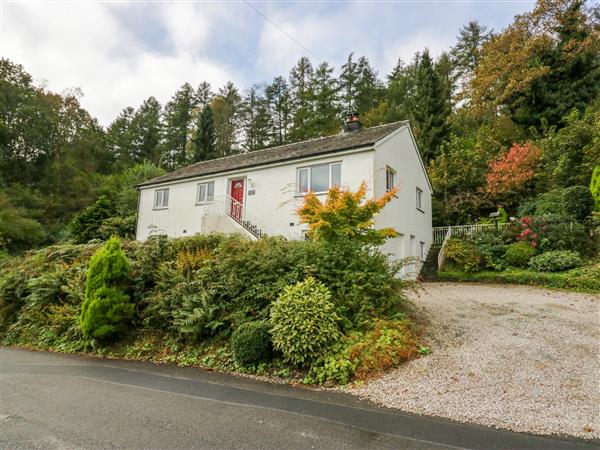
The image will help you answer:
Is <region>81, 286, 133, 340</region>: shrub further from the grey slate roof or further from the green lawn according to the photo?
the green lawn

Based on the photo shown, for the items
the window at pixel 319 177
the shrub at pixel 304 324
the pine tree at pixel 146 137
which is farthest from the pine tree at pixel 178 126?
the shrub at pixel 304 324

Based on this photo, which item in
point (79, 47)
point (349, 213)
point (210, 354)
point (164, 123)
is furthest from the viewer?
point (164, 123)

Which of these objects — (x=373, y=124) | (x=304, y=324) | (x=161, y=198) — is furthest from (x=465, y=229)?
(x=161, y=198)

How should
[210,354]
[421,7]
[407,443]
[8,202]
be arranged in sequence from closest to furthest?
[407,443] → [210,354] → [421,7] → [8,202]

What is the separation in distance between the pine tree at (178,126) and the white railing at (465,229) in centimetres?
3035

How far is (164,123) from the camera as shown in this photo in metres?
41.0

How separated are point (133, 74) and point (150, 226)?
9.24 m

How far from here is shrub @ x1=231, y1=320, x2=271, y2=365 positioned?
620 cm

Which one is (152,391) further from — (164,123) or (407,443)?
(164,123)

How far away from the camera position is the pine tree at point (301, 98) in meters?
33.0

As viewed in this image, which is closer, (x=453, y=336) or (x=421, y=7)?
(x=453, y=336)

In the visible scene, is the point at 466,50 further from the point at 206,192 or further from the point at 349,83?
the point at 206,192

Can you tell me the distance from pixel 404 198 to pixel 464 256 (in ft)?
12.1

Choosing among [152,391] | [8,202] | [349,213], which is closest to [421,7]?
[349,213]
